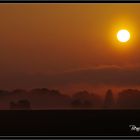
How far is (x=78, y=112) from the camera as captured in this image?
29.6 feet

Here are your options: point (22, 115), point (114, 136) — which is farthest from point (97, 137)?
point (22, 115)

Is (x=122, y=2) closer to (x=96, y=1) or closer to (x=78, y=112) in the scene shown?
(x=96, y=1)

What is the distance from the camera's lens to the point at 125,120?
860 cm

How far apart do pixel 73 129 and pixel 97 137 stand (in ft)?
1.39

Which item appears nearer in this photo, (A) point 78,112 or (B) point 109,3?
(B) point 109,3

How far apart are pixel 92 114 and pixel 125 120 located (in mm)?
584

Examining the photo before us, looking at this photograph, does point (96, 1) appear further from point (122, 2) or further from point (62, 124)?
point (62, 124)

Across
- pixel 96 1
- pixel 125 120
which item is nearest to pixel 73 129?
pixel 125 120

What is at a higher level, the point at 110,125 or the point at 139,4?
the point at 139,4

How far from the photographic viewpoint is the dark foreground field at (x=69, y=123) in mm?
8156

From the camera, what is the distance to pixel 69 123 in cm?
854

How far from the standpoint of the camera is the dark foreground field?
8.16 meters

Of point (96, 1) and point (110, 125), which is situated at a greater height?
point (96, 1)

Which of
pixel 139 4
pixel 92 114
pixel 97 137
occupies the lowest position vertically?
pixel 97 137
